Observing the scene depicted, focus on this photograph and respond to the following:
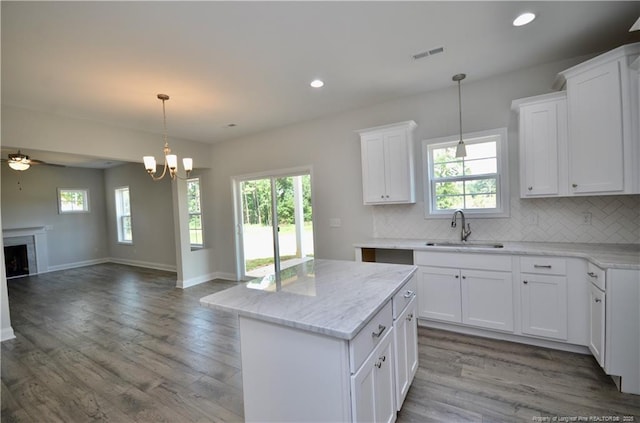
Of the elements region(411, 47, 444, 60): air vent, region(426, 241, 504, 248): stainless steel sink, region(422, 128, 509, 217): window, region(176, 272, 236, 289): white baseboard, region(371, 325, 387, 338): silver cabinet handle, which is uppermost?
region(411, 47, 444, 60): air vent

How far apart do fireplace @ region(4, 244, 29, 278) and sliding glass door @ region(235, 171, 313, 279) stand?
573 cm

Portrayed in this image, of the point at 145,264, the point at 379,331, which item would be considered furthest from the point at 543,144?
the point at 145,264

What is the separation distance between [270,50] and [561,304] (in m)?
3.42

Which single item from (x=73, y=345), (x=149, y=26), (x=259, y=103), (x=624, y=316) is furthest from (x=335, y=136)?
(x=73, y=345)

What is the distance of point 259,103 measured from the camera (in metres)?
3.70

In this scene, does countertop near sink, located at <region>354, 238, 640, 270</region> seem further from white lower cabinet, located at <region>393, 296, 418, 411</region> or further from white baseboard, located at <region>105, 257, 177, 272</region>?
white baseboard, located at <region>105, 257, 177, 272</region>

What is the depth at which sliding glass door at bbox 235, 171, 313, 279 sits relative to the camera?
15.6 feet

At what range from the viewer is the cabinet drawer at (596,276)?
2.10 metres

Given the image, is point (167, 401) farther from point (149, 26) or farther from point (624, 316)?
point (624, 316)

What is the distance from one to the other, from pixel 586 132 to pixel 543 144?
1.11ft

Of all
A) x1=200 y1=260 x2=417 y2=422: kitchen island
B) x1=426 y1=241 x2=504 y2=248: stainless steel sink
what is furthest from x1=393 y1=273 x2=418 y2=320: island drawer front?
x1=426 y1=241 x2=504 y2=248: stainless steel sink

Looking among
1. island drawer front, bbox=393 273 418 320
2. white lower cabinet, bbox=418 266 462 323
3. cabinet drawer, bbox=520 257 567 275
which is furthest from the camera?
white lower cabinet, bbox=418 266 462 323

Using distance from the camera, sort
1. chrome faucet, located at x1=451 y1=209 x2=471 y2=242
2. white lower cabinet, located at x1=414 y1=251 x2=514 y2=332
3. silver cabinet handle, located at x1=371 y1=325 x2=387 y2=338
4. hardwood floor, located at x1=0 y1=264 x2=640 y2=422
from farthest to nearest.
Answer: chrome faucet, located at x1=451 y1=209 x2=471 y2=242 < white lower cabinet, located at x1=414 y1=251 x2=514 y2=332 < hardwood floor, located at x1=0 y1=264 x2=640 y2=422 < silver cabinet handle, located at x1=371 y1=325 x2=387 y2=338

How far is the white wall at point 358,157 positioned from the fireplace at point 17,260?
5.15m
